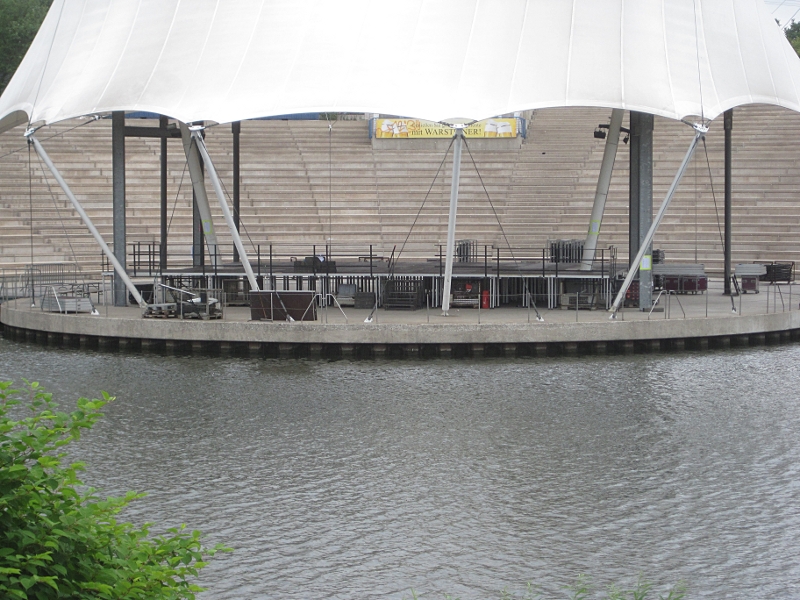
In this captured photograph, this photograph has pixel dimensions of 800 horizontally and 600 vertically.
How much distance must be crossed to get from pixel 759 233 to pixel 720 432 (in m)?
27.1

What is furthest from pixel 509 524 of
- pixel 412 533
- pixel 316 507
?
pixel 316 507

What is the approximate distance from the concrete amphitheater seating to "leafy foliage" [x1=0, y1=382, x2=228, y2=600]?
33.4 metres

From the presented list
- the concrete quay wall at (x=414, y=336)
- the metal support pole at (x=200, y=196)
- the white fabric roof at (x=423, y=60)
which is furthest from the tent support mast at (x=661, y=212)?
the metal support pole at (x=200, y=196)

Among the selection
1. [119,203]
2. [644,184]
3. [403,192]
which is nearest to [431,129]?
[403,192]

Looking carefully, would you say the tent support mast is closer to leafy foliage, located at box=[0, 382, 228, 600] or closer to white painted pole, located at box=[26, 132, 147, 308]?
white painted pole, located at box=[26, 132, 147, 308]

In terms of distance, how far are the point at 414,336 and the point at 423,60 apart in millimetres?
6523

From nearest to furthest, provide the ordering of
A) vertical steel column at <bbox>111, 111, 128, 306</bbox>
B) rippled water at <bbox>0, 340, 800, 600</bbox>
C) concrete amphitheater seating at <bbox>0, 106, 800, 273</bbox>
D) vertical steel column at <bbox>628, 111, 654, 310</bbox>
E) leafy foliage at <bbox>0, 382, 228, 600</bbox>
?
leafy foliage at <bbox>0, 382, 228, 600</bbox> → rippled water at <bbox>0, 340, 800, 600</bbox> → vertical steel column at <bbox>628, 111, 654, 310</bbox> → vertical steel column at <bbox>111, 111, 128, 306</bbox> → concrete amphitheater seating at <bbox>0, 106, 800, 273</bbox>

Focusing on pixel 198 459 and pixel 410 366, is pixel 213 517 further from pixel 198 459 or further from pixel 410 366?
pixel 410 366

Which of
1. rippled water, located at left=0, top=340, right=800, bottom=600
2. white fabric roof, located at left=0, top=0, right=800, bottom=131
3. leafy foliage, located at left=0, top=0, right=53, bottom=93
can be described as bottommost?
rippled water, located at left=0, top=340, right=800, bottom=600

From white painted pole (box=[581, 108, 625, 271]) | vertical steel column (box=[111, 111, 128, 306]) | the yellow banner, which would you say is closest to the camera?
vertical steel column (box=[111, 111, 128, 306])

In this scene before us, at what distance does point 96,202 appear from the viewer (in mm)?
45812

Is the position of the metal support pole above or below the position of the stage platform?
above

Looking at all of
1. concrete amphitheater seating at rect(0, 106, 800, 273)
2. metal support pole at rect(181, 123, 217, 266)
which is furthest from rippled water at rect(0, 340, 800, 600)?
concrete amphitheater seating at rect(0, 106, 800, 273)

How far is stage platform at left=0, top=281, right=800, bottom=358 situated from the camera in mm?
23594
